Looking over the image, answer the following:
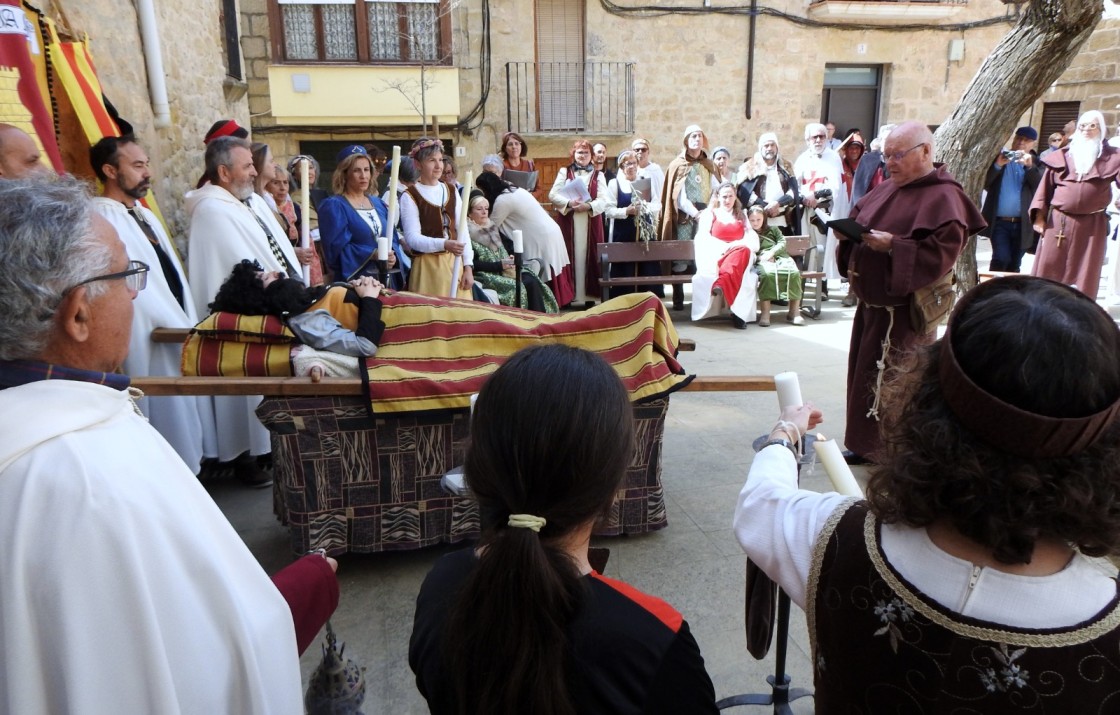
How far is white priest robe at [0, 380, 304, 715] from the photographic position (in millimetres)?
967

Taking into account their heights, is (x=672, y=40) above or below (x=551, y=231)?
above

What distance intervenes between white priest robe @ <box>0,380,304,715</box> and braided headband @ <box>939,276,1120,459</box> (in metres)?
1.06

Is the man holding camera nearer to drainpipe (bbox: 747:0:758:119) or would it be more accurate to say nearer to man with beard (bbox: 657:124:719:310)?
man with beard (bbox: 657:124:719:310)

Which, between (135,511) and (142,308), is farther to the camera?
(142,308)

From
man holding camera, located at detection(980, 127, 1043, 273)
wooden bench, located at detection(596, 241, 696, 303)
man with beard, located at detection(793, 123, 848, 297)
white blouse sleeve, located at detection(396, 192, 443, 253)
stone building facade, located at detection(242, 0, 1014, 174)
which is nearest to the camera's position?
white blouse sleeve, located at detection(396, 192, 443, 253)

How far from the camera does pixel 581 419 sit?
0.97 m

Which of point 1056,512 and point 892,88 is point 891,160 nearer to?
point 1056,512

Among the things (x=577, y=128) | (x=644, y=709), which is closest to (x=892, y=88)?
(x=577, y=128)

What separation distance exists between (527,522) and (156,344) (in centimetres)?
287

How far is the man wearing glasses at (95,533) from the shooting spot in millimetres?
972

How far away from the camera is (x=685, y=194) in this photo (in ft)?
27.0

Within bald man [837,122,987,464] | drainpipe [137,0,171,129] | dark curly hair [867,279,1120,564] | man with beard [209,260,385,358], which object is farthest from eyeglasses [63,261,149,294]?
drainpipe [137,0,171,129]

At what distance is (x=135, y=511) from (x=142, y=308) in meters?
2.49

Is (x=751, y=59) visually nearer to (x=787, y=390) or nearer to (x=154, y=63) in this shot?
(x=154, y=63)
